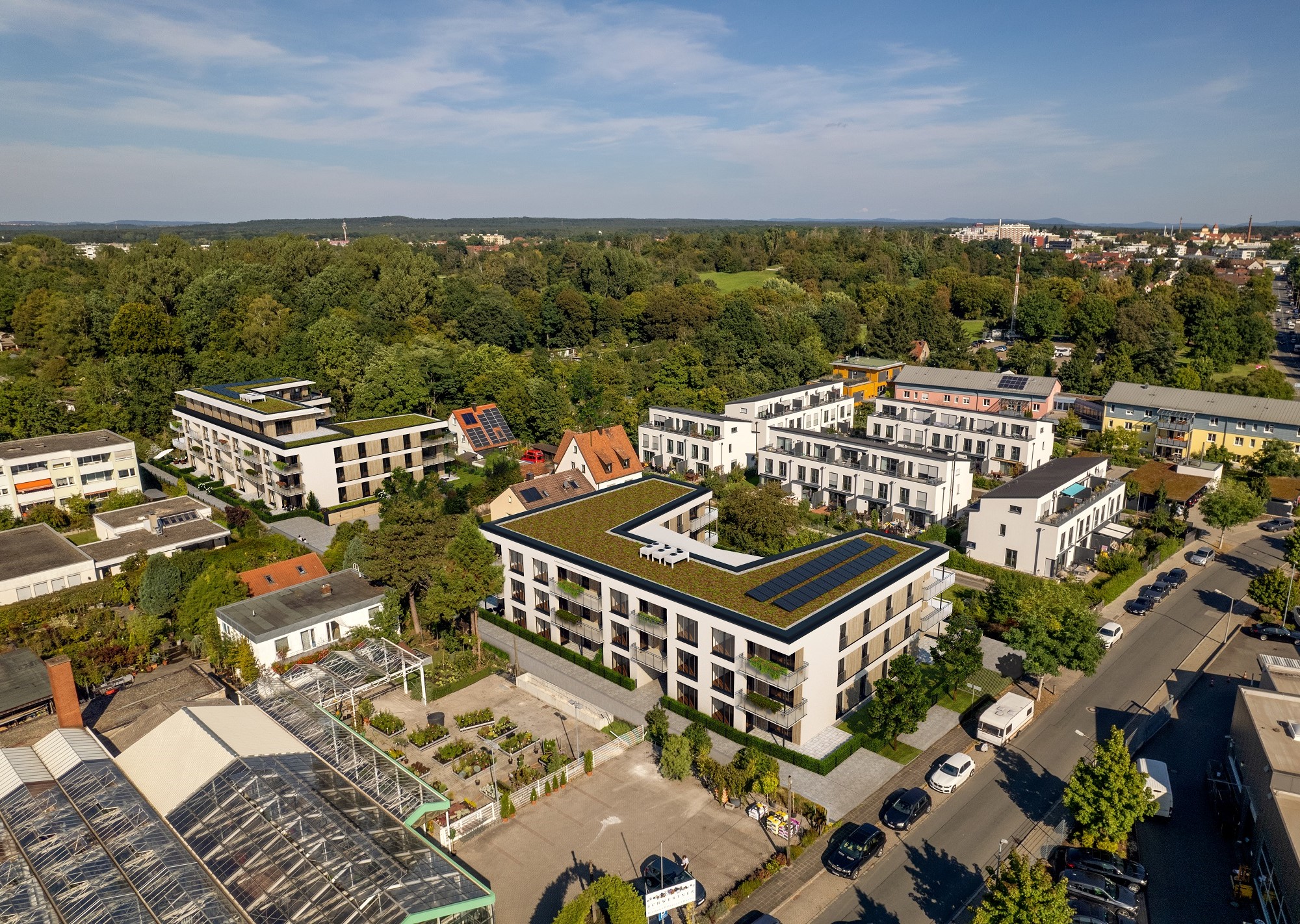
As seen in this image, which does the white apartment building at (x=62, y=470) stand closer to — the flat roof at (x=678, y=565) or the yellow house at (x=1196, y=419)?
the flat roof at (x=678, y=565)

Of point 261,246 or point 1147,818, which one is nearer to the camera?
point 1147,818

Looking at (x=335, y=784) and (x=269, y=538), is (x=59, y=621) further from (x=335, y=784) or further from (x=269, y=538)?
(x=335, y=784)

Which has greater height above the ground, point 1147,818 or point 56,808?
point 56,808

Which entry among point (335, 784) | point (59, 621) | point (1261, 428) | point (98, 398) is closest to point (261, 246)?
point (98, 398)

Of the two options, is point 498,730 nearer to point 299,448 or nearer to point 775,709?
point 775,709

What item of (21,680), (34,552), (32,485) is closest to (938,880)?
(21,680)

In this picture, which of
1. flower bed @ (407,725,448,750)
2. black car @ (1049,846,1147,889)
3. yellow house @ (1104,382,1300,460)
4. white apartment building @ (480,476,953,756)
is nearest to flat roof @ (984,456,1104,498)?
white apartment building @ (480,476,953,756)
